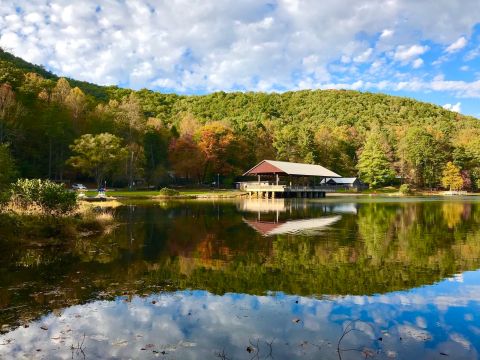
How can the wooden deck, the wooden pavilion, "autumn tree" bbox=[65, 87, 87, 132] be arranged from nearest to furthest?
the wooden pavilion
the wooden deck
"autumn tree" bbox=[65, 87, 87, 132]

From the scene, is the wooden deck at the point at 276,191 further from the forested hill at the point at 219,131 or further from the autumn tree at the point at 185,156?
the forested hill at the point at 219,131

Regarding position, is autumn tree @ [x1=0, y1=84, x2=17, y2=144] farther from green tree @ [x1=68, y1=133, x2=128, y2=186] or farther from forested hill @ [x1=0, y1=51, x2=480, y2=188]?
green tree @ [x1=68, y1=133, x2=128, y2=186]

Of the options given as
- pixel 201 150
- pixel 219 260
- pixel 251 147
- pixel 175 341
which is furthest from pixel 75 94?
pixel 175 341

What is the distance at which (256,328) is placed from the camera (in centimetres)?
720

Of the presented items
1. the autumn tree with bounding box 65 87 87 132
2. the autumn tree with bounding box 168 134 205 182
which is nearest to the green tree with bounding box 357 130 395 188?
the autumn tree with bounding box 168 134 205 182

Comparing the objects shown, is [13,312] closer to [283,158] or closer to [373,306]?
[373,306]

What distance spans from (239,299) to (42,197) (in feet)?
35.4

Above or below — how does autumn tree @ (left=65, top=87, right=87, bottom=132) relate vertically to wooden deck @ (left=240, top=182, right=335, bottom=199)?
above

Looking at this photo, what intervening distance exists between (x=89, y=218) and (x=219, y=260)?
→ 8811 mm

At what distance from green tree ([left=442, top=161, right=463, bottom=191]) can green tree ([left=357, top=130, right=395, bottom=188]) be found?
1006 cm

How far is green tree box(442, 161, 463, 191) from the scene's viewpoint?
79.5 m

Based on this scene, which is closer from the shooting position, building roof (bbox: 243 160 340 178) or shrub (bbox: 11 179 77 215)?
shrub (bbox: 11 179 77 215)

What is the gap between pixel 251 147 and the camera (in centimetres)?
7781

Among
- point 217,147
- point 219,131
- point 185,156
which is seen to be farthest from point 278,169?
point 185,156
